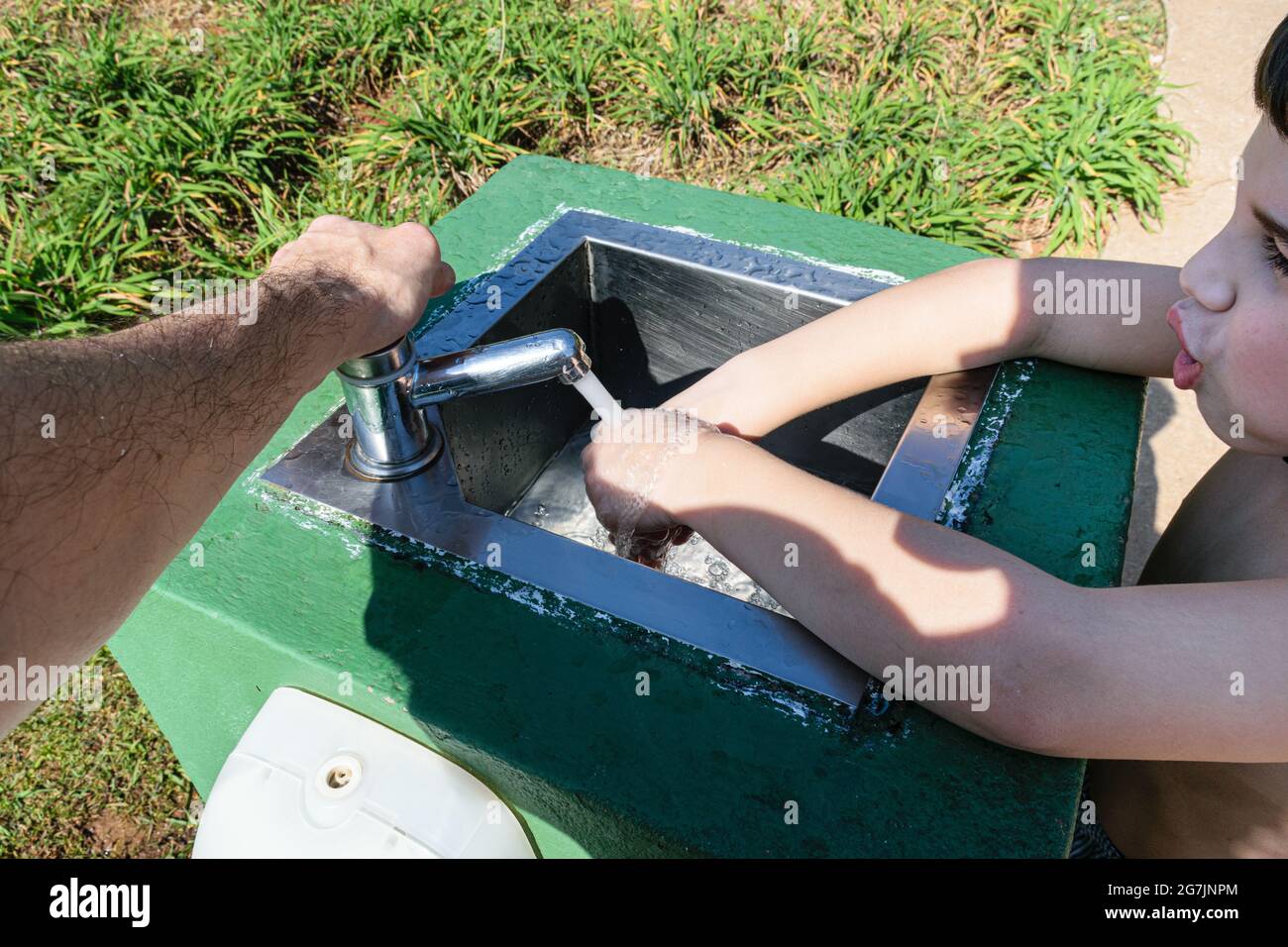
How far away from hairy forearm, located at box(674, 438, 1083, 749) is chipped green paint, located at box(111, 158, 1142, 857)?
7cm

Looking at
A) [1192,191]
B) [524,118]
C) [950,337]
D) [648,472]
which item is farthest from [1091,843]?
[524,118]

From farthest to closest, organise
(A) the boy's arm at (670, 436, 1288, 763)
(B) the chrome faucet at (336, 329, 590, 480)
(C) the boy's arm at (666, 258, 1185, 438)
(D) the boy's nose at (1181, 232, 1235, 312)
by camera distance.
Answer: (C) the boy's arm at (666, 258, 1185, 438) → (B) the chrome faucet at (336, 329, 590, 480) → (D) the boy's nose at (1181, 232, 1235, 312) → (A) the boy's arm at (670, 436, 1288, 763)

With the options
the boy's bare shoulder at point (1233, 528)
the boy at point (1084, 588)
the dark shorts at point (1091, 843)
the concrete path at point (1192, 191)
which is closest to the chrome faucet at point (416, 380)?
the boy at point (1084, 588)

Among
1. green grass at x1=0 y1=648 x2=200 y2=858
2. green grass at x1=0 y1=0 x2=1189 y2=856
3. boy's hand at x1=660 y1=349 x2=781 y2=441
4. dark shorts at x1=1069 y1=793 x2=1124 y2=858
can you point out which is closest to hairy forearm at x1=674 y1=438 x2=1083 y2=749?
boy's hand at x1=660 y1=349 x2=781 y2=441

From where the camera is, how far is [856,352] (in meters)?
1.34

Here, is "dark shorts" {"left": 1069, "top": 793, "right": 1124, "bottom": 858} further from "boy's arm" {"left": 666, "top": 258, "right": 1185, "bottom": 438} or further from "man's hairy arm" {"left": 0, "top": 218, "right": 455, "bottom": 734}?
"man's hairy arm" {"left": 0, "top": 218, "right": 455, "bottom": 734}

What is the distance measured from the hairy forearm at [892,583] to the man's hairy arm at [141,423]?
1.53 feet

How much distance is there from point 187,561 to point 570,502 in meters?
0.66

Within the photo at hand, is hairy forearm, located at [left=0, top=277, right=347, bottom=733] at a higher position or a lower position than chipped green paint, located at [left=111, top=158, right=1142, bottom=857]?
higher

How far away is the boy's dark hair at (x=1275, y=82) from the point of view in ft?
3.00

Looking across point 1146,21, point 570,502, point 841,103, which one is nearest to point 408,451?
point 570,502

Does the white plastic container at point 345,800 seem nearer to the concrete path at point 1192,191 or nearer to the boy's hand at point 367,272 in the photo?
the boy's hand at point 367,272

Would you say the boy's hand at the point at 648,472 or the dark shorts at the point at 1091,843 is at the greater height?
the boy's hand at the point at 648,472

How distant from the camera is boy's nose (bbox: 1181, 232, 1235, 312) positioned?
0.99m
